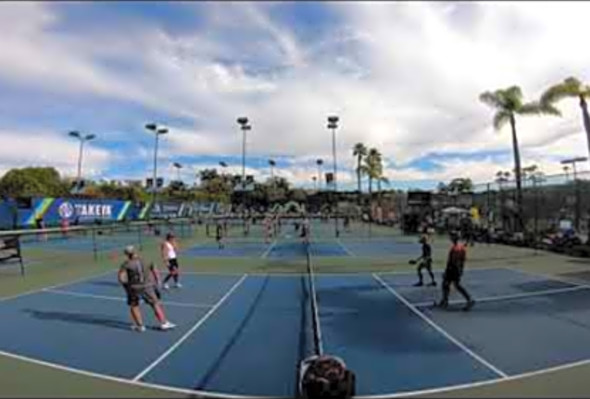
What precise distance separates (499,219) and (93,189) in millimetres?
82424

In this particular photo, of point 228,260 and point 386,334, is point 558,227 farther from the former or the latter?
point 386,334

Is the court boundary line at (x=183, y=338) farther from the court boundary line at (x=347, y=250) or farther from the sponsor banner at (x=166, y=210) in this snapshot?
the sponsor banner at (x=166, y=210)

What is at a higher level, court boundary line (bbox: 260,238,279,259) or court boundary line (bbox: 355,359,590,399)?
court boundary line (bbox: 260,238,279,259)

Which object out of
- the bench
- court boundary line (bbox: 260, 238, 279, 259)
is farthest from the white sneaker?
court boundary line (bbox: 260, 238, 279, 259)

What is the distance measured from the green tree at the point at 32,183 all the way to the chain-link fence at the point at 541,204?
64.3m

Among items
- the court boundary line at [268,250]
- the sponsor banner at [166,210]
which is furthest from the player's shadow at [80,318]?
the sponsor banner at [166,210]

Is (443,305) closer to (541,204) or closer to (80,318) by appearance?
(80,318)

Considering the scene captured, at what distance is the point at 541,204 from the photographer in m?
36.3

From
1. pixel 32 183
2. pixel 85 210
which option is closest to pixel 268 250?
pixel 85 210

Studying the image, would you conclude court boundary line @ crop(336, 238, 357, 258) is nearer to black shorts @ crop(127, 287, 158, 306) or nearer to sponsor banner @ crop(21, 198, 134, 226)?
sponsor banner @ crop(21, 198, 134, 226)

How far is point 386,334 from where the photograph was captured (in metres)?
13.5

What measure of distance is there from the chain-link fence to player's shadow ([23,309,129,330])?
76.7 feet

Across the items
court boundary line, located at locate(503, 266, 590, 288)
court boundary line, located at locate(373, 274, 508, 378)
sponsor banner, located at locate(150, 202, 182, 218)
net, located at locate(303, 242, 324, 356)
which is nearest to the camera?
court boundary line, located at locate(373, 274, 508, 378)

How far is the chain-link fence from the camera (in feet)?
105
